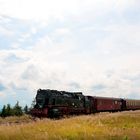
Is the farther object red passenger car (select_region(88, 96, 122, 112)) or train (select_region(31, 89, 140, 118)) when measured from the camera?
red passenger car (select_region(88, 96, 122, 112))

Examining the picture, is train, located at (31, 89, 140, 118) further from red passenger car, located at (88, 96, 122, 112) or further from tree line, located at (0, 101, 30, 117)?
tree line, located at (0, 101, 30, 117)

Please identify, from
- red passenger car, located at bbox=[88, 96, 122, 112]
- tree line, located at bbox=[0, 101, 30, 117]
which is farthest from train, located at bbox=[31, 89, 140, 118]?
tree line, located at bbox=[0, 101, 30, 117]

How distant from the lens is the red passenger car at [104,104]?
176 feet

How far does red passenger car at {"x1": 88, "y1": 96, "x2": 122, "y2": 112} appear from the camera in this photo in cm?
5359

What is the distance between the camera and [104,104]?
5691 cm

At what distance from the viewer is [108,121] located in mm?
30000

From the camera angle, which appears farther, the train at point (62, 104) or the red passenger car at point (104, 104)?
the red passenger car at point (104, 104)

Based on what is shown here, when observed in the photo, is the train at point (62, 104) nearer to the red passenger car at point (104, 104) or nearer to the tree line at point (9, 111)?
the red passenger car at point (104, 104)

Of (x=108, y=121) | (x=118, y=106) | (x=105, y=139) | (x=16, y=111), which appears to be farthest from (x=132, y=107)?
(x=105, y=139)

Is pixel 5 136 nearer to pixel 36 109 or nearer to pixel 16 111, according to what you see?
pixel 36 109

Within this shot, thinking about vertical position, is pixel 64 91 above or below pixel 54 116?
above

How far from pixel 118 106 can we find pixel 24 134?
46.4 m

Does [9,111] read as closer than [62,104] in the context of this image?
→ No

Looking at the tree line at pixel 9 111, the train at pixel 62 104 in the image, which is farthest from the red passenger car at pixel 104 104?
the tree line at pixel 9 111
